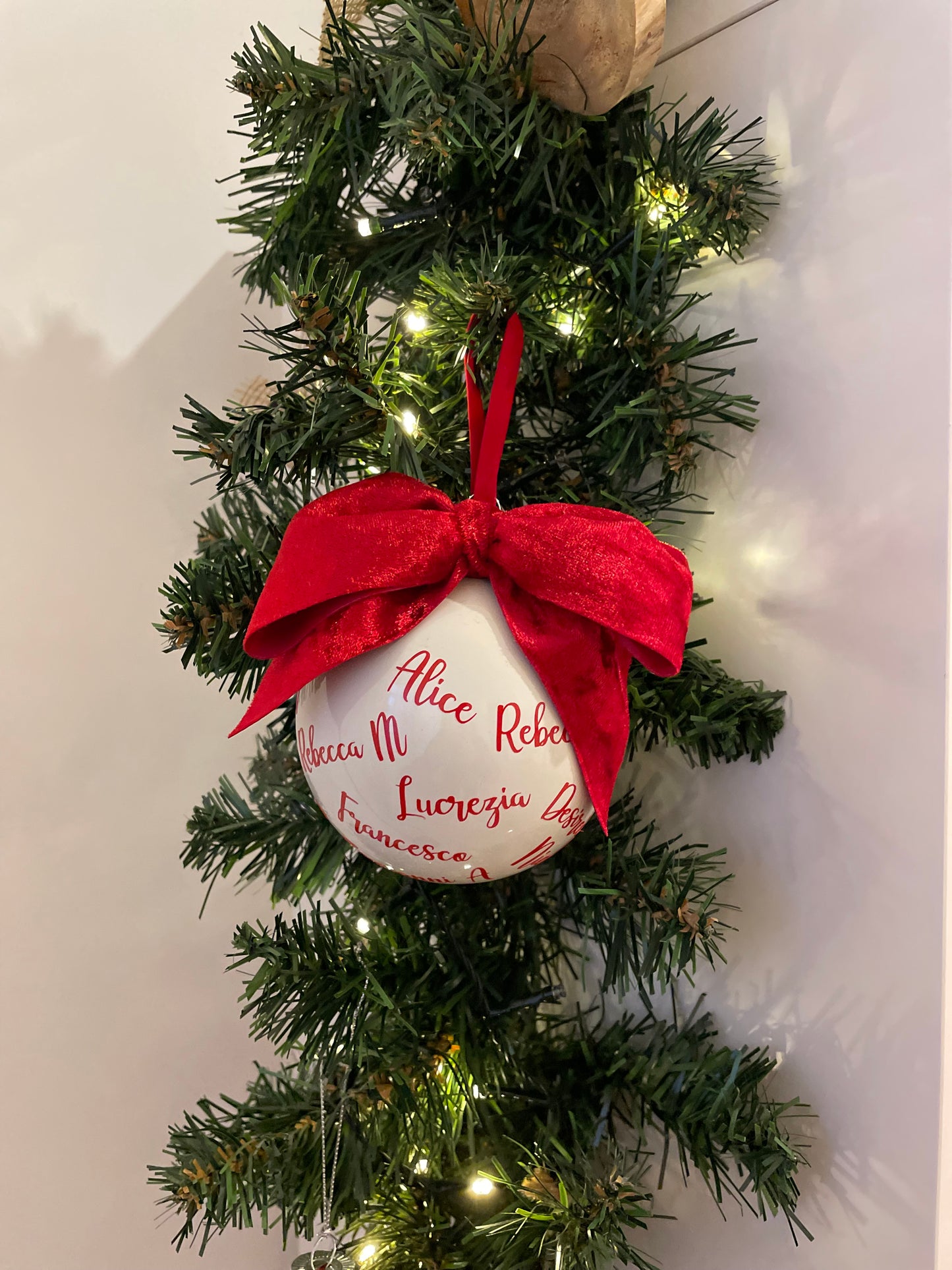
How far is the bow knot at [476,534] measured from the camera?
39 cm

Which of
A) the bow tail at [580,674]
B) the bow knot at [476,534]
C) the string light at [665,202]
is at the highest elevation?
the string light at [665,202]

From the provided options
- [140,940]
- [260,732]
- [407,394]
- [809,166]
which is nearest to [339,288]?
[407,394]

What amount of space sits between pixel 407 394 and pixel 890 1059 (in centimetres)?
42

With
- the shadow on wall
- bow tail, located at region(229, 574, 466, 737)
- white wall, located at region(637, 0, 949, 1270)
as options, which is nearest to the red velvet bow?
bow tail, located at region(229, 574, 466, 737)

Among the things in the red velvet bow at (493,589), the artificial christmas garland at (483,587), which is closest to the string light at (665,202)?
the artificial christmas garland at (483,587)

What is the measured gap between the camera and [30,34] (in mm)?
687

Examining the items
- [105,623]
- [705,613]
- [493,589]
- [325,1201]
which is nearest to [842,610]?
[705,613]

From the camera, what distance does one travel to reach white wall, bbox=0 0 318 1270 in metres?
0.67

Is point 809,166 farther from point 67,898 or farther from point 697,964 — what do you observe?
point 67,898

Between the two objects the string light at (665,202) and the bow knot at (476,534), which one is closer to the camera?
the bow knot at (476,534)

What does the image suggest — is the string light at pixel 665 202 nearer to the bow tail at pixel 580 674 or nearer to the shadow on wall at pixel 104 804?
the bow tail at pixel 580 674

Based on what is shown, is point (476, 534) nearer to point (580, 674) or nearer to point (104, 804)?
point (580, 674)

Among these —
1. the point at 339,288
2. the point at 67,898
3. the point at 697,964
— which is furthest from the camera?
the point at 67,898

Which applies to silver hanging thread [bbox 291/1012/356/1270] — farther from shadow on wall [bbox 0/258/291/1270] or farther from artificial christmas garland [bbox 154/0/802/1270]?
shadow on wall [bbox 0/258/291/1270]
